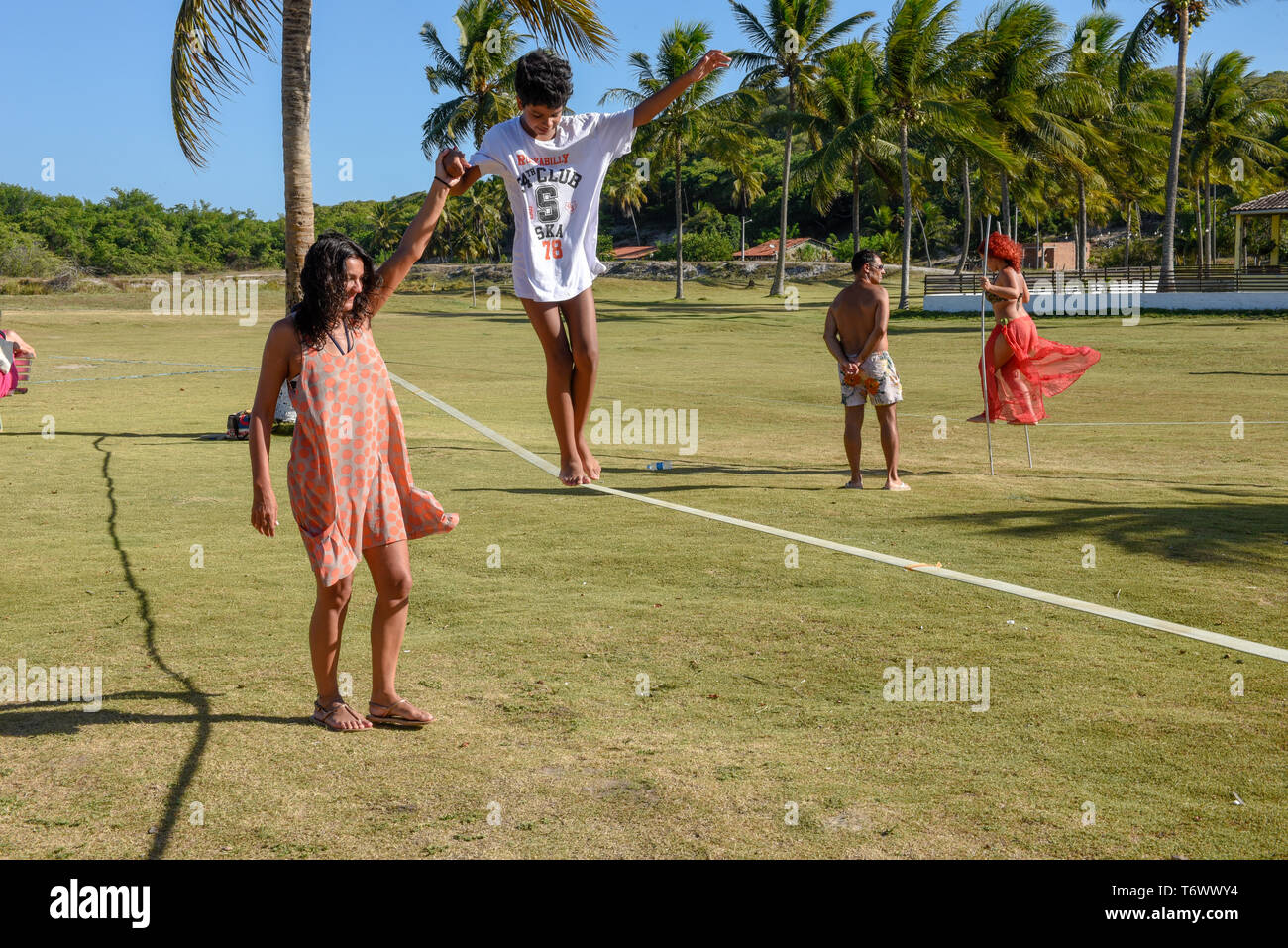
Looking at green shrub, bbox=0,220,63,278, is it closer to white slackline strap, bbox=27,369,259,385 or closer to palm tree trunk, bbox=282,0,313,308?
white slackline strap, bbox=27,369,259,385

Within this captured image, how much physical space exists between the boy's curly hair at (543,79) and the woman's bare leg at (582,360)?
2.58 ft

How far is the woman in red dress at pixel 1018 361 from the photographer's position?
11969mm

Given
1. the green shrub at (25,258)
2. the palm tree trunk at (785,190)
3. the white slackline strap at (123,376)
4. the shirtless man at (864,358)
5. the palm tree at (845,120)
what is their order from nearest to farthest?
the shirtless man at (864,358) → the white slackline strap at (123,376) → the palm tree at (845,120) → the palm tree trunk at (785,190) → the green shrub at (25,258)

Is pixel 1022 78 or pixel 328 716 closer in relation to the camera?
pixel 328 716

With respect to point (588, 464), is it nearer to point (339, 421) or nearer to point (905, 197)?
point (339, 421)

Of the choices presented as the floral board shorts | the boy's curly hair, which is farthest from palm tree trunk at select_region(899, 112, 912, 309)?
the boy's curly hair

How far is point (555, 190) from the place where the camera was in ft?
16.9

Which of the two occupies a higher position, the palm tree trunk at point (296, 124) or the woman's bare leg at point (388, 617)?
the palm tree trunk at point (296, 124)

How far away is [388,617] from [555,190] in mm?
1846

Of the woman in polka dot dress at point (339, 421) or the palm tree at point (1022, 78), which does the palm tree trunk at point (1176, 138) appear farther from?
the woman in polka dot dress at point (339, 421)

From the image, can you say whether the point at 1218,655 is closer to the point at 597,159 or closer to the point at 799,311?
the point at 597,159
